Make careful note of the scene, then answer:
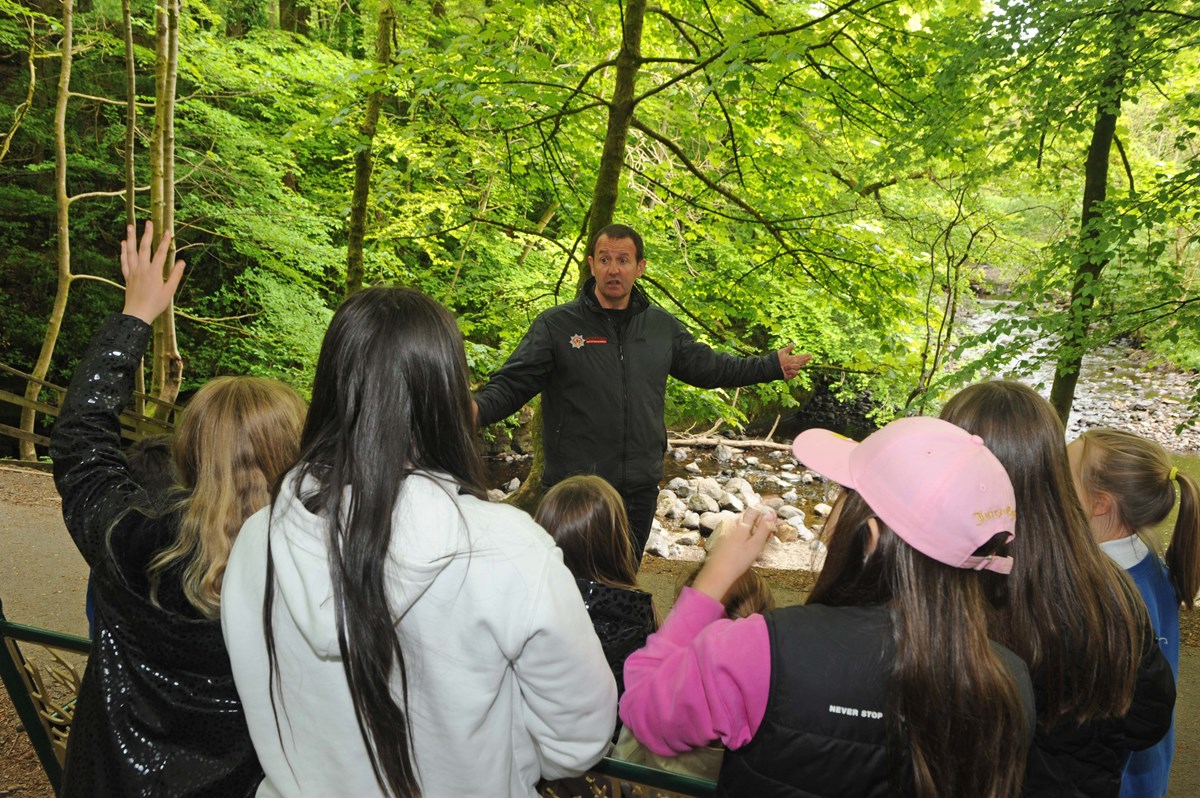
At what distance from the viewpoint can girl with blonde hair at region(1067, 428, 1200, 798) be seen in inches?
82.4

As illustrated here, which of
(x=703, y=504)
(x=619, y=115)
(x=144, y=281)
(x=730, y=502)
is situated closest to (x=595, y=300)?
(x=619, y=115)

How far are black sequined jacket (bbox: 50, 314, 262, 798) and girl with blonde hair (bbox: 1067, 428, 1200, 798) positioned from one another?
2.33m

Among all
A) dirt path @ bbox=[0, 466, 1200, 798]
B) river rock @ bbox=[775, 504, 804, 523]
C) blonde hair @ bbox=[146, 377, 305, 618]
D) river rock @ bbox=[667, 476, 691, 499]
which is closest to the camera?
blonde hair @ bbox=[146, 377, 305, 618]

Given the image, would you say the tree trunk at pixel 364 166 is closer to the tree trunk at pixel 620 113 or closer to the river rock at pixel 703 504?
the tree trunk at pixel 620 113

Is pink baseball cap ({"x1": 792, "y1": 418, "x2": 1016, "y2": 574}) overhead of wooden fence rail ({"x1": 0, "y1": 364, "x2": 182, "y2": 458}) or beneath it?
overhead

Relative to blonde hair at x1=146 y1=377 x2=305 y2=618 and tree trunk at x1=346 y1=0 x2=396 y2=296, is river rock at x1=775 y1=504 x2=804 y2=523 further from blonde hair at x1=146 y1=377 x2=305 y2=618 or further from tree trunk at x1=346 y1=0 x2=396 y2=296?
blonde hair at x1=146 y1=377 x2=305 y2=618

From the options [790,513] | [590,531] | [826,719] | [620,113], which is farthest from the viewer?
[790,513]

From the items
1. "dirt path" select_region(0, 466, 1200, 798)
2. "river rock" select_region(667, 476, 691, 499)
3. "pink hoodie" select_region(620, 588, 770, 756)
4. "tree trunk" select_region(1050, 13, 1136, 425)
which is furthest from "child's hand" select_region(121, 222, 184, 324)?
"river rock" select_region(667, 476, 691, 499)

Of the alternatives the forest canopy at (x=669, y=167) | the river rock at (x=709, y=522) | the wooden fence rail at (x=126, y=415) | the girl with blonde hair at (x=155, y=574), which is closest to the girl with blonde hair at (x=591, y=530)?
the girl with blonde hair at (x=155, y=574)

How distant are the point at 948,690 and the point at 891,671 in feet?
0.32

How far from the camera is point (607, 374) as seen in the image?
3.86 meters

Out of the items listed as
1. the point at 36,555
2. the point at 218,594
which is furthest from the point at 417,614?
the point at 36,555

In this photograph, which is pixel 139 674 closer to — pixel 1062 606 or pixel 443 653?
pixel 443 653

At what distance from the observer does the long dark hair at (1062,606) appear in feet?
5.11
